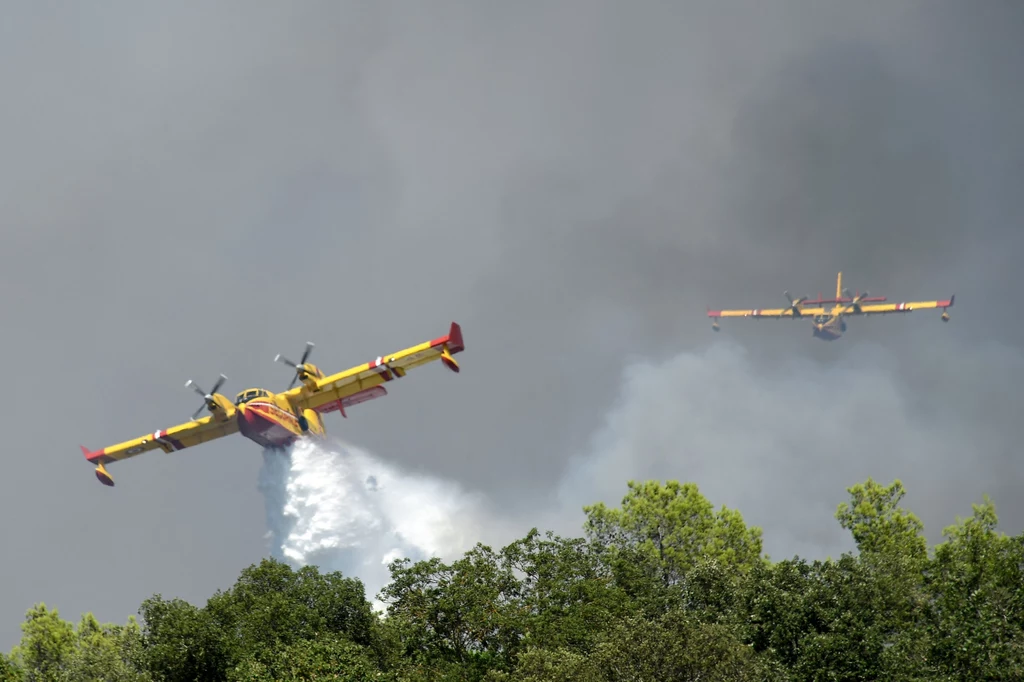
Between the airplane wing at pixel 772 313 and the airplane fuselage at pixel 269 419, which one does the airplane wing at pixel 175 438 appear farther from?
the airplane wing at pixel 772 313

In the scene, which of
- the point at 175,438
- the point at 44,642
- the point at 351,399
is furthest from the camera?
the point at 175,438

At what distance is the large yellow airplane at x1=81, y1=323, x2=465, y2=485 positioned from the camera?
97.0 meters

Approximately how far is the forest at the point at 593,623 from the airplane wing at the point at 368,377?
18.7 m

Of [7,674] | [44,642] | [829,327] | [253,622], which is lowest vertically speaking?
[7,674]

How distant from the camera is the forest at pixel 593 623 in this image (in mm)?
59906

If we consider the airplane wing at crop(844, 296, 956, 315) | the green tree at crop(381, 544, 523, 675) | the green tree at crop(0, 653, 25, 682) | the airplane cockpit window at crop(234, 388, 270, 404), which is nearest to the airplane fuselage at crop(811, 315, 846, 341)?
the airplane wing at crop(844, 296, 956, 315)

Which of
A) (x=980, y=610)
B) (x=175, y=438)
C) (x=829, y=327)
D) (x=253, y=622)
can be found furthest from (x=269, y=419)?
(x=829, y=327)

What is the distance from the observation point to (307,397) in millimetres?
101688

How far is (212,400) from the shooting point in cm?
10144

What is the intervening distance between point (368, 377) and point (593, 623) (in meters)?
33.9

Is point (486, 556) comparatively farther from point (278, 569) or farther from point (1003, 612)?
point (1003, 612)

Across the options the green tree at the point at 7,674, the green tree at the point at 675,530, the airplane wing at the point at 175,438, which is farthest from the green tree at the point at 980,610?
the airplane wing at the point at 175,438

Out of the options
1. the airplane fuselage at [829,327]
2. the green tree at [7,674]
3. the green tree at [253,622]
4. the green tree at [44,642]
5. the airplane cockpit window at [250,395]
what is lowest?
the green tree at [7,674]

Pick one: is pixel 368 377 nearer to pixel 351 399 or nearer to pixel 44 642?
pixel 351 399
